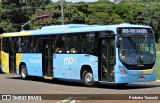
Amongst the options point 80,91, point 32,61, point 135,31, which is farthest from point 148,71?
point 32,61

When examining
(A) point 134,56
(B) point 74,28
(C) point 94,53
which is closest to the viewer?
(A) point 134,56

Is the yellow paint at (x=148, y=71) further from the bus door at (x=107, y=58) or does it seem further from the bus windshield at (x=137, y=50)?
the bus door at (x=107, y=58)

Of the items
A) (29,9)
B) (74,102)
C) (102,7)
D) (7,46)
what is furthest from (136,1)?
(74,102)

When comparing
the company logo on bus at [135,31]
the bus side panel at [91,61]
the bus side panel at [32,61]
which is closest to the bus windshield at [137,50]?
the company logo on bus at [135,31]

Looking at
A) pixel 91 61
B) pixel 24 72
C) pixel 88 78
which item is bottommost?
pixel 24 72

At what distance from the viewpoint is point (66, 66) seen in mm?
21578

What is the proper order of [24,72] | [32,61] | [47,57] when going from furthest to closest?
[24,72]
[32,61]
[47,57]

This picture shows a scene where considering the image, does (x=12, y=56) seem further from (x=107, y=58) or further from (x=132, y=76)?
(x=132, y=76)

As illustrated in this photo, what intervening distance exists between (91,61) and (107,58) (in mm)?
1037

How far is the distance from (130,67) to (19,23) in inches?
2436

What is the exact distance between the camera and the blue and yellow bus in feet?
60.5

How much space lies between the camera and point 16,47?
26094 millimetres

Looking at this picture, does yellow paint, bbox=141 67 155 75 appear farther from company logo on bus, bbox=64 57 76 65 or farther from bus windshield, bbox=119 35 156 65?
company logo on bus, bbox=64 57 76 65

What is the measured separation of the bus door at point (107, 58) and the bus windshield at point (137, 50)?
50 cm
